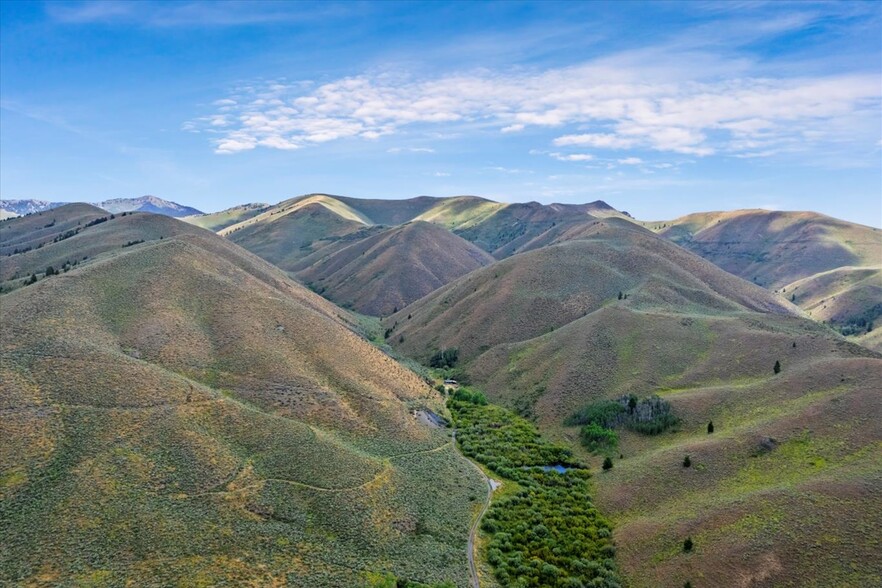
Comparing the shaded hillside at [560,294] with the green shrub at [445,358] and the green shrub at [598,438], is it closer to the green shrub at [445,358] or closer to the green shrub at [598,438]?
the green shrub at [445,358]

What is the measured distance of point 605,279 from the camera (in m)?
118

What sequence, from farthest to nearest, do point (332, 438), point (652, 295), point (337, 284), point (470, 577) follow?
point (337, 284), point (652, 295), point (332, 438), point (470, 577)

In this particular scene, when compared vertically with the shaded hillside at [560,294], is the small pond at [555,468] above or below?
below

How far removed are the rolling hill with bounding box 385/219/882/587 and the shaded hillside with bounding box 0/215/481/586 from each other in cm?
1590

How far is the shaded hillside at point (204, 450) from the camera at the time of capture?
37906mm

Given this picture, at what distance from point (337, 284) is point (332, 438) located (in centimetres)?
13002

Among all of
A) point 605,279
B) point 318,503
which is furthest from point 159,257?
point 605,279

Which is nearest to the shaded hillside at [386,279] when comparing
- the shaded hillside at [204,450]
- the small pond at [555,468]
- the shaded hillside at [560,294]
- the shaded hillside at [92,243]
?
the shaded hillside at [560,294]

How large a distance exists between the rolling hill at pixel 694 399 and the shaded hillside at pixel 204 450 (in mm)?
15905

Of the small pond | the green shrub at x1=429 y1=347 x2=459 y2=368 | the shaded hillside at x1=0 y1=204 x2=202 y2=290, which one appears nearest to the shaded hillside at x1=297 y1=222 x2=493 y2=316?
the shaded hillside at x1=0 y1=204 x2=202 y2=290

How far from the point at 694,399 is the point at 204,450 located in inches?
2069

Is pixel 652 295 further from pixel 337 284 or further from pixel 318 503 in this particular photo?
pixel 337 284

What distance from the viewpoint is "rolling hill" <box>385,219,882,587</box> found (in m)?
39.1

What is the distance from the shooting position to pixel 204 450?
48.5 metres
